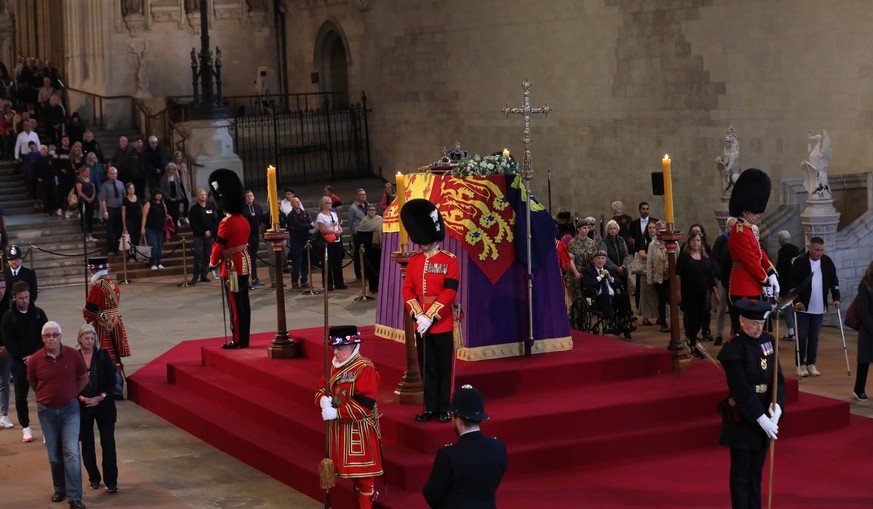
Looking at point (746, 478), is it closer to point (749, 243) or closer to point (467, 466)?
point (467, 466)

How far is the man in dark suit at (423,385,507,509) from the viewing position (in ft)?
24.5

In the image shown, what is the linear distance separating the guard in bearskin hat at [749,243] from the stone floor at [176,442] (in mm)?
1652

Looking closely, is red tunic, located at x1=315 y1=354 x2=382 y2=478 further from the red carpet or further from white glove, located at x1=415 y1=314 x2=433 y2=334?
white glove, located at x1=415 y1=314 x2=433 y2=334

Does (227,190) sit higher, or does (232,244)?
(227,190)

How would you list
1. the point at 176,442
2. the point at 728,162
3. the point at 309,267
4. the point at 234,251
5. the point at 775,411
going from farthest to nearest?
the point at 309,267
the point at 728,162
the point at 234,251
the point at 176,442
the point at 775,411

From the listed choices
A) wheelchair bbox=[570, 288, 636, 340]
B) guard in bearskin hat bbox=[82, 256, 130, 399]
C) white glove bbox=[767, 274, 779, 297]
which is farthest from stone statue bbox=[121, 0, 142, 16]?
white glove bbox=[767, 274, 779, 297]

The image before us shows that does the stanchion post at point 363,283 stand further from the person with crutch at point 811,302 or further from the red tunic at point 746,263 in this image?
the red tunic at point 746,263

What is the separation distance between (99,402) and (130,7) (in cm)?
2108

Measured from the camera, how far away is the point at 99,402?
36.8 feet

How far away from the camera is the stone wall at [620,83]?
19844mm

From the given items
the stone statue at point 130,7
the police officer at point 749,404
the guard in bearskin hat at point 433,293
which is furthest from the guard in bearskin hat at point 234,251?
the stone statue at point 130,7

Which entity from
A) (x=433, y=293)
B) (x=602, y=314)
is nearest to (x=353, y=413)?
(x=433, y=293)

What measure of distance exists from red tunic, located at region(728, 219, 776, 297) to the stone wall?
7449 mm

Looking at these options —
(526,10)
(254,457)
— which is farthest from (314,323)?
(526,10)
